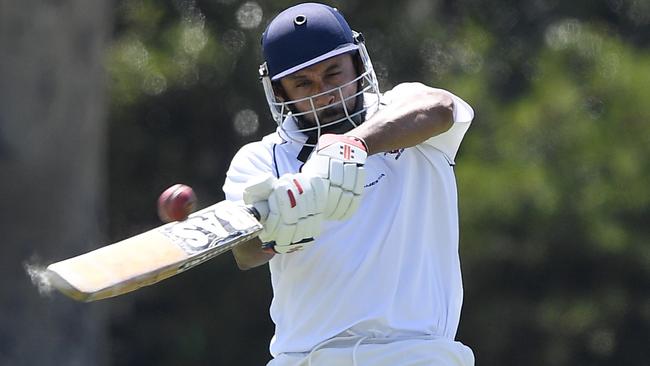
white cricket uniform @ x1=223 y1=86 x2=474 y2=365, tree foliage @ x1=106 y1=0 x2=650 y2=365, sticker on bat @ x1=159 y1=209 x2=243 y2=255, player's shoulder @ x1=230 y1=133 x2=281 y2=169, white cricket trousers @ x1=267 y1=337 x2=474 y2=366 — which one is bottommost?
tree foliage @ x1=106 y1=0 x2=650 y2=365

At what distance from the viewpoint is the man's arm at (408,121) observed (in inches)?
152

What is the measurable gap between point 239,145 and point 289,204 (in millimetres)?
7039

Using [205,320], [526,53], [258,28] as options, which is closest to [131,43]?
[258,28]

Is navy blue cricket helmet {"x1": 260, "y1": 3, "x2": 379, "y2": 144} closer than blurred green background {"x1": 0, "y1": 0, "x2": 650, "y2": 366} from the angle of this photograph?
Yes

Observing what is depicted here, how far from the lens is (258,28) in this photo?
1016 centimetres

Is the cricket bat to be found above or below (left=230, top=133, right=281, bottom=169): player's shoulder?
above

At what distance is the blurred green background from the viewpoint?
921 centimetres

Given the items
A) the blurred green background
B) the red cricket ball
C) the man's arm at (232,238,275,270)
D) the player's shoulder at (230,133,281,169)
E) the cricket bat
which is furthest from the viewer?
the blurred green background

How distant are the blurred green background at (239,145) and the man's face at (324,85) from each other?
4.98 metres

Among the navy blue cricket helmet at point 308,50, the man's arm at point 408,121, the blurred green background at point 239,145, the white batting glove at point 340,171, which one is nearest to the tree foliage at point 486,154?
the blurred green background at point 239,145

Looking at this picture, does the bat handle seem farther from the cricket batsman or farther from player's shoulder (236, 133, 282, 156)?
player's shoulder (236, 133, 282, 156)

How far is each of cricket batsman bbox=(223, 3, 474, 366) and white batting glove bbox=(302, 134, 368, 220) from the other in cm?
3

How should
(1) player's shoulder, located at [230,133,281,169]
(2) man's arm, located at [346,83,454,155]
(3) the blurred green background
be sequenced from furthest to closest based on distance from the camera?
(3) the blurred green background < (1) player's shoulder, located at [230,133,281,169] < (2) man's arm, located at [346,83,454,155]

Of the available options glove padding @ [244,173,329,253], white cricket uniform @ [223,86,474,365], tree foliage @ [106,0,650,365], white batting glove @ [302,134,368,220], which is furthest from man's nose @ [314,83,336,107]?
tree foliage @ [106,0,650,365]
